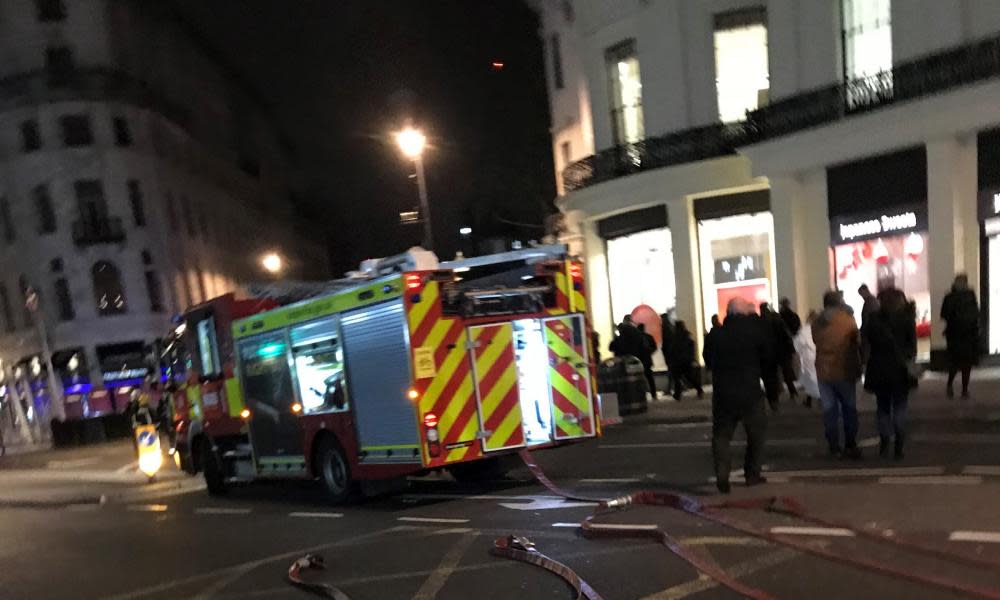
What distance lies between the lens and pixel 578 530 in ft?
21.9

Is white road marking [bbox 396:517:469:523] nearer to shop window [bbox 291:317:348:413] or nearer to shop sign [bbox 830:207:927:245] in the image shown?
shop window [bbox 291:317:348:413]

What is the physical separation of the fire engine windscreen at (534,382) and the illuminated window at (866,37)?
31.7 ft

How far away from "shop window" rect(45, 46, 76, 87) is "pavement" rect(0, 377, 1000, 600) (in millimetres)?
27923


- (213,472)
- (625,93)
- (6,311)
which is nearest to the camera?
(213,472)

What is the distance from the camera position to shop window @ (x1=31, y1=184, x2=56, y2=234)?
34.4 meters

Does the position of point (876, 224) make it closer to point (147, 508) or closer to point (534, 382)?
point (534, 382)

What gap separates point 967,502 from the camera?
245 inches

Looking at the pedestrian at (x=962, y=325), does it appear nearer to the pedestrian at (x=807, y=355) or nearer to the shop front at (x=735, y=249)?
the pedestrian at (x=807, y=355)

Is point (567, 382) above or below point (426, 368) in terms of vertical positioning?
below

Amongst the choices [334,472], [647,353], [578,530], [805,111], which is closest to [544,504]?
[578,530]

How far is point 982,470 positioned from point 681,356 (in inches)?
297

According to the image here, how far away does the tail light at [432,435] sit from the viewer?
26.9 feet

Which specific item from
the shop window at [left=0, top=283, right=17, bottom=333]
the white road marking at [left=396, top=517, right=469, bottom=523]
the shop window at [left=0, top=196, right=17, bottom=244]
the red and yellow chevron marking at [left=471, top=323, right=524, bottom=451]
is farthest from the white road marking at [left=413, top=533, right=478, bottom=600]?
the shop window at [left=0, top=283, right=17, bottom=333]

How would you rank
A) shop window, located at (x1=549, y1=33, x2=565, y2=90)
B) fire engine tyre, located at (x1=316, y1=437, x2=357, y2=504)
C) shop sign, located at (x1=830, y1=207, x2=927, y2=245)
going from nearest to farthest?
fire engine tyre, located at (x1=316, y1=437, x2=357, y2=504)
shop sign, located at (x1=830, y1=207, x2=927, y2=245)
shop window, located at (x1=549, y1=33, x2=565, y2=90)
